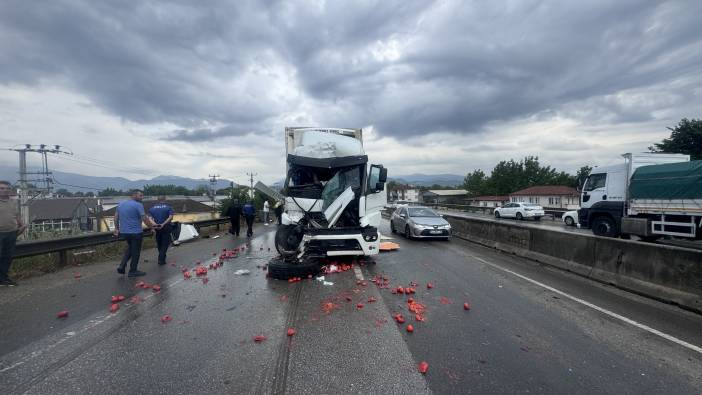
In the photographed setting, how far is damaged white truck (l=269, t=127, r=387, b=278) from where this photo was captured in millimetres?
8664

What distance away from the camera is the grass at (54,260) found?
7.83 m

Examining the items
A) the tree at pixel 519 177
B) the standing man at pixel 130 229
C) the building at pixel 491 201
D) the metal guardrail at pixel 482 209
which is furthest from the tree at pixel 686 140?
the tree at pixel 519 177

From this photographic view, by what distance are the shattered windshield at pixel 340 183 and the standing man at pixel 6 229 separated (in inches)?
244

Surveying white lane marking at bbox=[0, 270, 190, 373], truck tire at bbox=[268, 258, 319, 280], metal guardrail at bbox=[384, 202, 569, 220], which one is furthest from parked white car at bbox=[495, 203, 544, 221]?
white lane marking at bbox=[0, 270, 190, 373]

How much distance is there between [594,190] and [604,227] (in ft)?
5.08

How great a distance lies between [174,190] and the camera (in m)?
122

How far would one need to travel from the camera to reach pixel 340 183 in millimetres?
9633

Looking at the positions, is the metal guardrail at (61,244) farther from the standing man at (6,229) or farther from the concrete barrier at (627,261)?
the concrete barrier at (627,261)

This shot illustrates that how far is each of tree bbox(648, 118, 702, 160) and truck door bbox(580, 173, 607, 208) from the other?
24.3m

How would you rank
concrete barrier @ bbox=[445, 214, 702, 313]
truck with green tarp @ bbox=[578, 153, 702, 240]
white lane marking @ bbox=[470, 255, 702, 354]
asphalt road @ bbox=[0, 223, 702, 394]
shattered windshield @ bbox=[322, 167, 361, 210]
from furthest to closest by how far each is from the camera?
1. truck with green tarp @ bbox=[578, 153, 702, 240]
2. shattered windshield @ bbox=[322, 167, 361, 210]
3. concrete barrier @ bbox=[445, 214, 702, 313]
4. white lane marking @ bbox=[470, 255, 702, 354]
5. asphalt road @ bbox=[0, 223, 702, 394]

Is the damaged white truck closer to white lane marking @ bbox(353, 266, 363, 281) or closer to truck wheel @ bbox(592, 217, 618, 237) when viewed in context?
white lane marking @ bbox(353, 266, 363, 281)

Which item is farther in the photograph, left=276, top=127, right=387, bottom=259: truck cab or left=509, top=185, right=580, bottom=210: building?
left=509, top=185, right=580, bottom=210: building

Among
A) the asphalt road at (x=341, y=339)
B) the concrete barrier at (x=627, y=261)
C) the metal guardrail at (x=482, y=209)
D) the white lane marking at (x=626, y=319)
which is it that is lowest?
the metal guardrail at (x=482, y=209)

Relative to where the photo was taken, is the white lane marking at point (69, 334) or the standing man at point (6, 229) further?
the standing man at point (6, 229)
